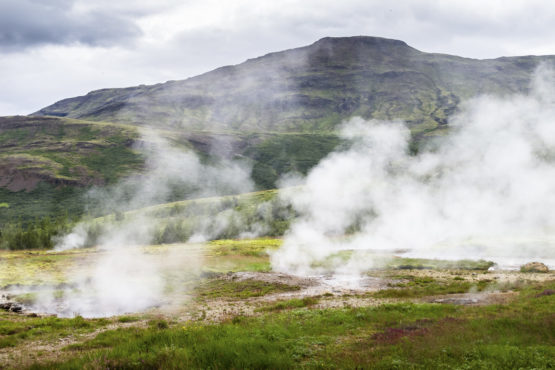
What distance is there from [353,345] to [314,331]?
4675 mm

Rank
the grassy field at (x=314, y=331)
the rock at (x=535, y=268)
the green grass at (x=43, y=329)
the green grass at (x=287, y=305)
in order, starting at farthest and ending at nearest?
the rock at (x=535, y=268) < the green grass at (x=287, y=305) < the green grass at (x=43, y=329) < the grassy field at (x=314, y=331)

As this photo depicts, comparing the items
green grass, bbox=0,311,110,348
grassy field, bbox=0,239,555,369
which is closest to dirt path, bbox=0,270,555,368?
grassy field, bbox=0,239,555,369

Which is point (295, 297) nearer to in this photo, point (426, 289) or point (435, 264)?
point (426, 289)

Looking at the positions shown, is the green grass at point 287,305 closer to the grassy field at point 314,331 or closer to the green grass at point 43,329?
the grassy field at point 314,331

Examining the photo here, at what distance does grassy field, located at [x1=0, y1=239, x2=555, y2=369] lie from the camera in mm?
13125

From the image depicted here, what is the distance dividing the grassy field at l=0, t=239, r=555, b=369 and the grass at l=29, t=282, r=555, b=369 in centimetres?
5

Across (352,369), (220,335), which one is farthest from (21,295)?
(352,369)

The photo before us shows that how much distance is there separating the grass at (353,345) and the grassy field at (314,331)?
0.15ft

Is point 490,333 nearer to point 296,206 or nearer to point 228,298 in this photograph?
point 228,298

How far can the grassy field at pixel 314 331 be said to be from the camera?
13.1 m

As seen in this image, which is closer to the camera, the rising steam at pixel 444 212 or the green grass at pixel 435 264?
the green grass at pixel 435 264

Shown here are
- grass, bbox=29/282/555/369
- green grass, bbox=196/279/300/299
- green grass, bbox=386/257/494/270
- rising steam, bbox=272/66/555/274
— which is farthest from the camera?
rising steam, bbox=272/66/555/274

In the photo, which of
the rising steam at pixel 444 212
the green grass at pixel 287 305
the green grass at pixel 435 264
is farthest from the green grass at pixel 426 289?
the rising steam at pixel 444 212

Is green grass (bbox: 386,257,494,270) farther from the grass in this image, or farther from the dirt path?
the grass
